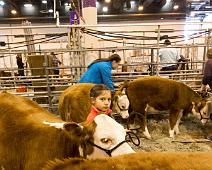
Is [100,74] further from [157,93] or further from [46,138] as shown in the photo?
[46,138]

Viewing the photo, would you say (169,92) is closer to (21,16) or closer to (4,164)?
(4,164)

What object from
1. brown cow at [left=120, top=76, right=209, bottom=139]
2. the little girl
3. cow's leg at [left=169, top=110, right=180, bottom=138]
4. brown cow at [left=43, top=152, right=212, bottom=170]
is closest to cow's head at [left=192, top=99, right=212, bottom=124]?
brown cow at [left=120, top=76, right=209, bottom=139]

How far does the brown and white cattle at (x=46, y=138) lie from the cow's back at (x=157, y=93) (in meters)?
2.09

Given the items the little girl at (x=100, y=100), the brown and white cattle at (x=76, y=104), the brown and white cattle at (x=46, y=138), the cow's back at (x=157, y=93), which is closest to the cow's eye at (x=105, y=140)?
the brown and white cattle at (x=46, y=138)

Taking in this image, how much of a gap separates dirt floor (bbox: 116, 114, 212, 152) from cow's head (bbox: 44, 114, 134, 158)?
84.7 inches

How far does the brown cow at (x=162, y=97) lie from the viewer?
4176mm

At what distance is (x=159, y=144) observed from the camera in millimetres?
3889

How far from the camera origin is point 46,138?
6.25 feet

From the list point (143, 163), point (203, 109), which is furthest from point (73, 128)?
point (203, 109)

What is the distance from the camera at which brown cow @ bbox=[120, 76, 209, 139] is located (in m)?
4.18

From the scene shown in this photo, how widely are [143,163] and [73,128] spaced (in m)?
0.64

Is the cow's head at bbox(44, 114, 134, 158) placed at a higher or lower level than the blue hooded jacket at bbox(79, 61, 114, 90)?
lower

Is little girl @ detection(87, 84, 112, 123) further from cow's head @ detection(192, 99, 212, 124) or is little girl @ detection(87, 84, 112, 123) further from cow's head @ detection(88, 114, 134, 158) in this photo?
cow's head @ detection(192, 99, 212, 124)

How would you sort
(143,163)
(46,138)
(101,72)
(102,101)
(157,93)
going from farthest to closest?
1. (157,93)
2. (101,72)
3. (102,101)
4. (46,138)
5. (143,163)
